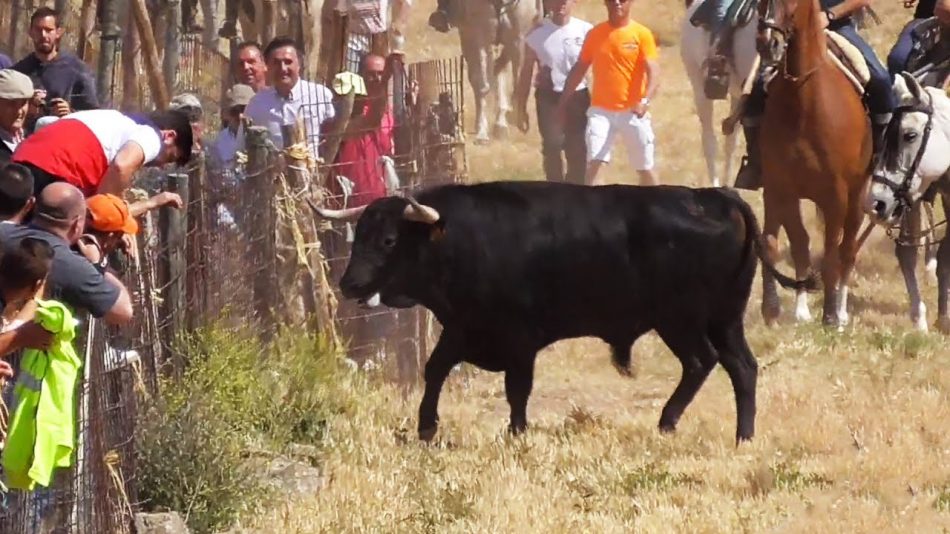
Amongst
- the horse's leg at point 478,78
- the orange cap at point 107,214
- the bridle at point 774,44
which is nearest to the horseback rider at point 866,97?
the bridle at point 774,44

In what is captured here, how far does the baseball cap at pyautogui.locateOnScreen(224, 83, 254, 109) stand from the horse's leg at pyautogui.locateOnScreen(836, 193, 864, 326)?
4383 mm

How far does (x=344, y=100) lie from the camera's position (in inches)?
466

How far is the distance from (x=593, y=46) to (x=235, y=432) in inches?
340

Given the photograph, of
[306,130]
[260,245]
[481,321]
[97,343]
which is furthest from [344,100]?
[97,343]

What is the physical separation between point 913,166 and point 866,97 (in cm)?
63

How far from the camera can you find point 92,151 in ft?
26.4

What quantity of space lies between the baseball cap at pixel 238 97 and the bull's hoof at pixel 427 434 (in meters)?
2.83

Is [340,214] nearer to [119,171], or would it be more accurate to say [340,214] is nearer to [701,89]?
[119,171]

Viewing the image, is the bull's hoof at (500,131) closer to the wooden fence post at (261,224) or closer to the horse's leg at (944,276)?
the horse's leg at (944,276)

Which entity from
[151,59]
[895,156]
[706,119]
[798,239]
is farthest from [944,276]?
[151,59]

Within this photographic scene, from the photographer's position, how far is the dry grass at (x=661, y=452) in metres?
8.02

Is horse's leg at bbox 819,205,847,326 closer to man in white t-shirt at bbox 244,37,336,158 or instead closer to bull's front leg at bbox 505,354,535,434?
man in white t-shirt at bbox 244,37,336,158

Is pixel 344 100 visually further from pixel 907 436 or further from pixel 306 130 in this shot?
pixel 907 436

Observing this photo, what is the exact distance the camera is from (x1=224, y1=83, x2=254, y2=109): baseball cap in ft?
39.0
